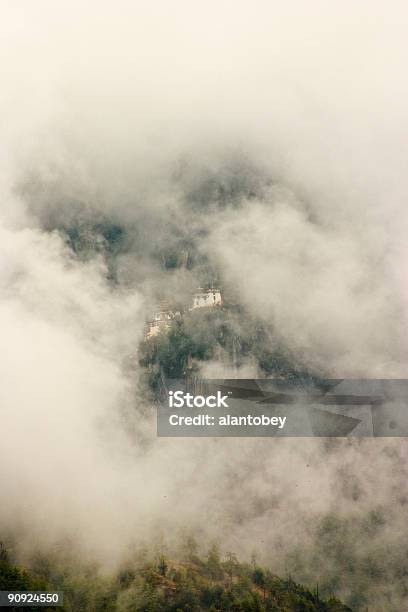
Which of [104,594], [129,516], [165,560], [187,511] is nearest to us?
[104,594]

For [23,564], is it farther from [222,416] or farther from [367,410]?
[367,410]

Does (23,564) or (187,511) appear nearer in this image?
(23,564)

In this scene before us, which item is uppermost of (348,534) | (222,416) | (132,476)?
(222,416)

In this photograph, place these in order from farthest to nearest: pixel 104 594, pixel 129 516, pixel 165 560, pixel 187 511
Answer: pixel 187 511, pixel 129 516, pixel 165 560, pixel 104 594

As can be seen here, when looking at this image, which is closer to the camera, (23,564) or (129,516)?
(23,564)

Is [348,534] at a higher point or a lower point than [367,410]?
lower

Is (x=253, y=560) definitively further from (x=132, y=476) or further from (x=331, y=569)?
(x=132, y=476)

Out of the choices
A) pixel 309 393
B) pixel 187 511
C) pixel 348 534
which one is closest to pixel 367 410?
pixel 309 393

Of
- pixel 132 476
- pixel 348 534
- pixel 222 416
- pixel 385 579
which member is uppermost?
pixel 222 416

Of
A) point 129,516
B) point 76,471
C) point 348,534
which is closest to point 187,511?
point 129,516
